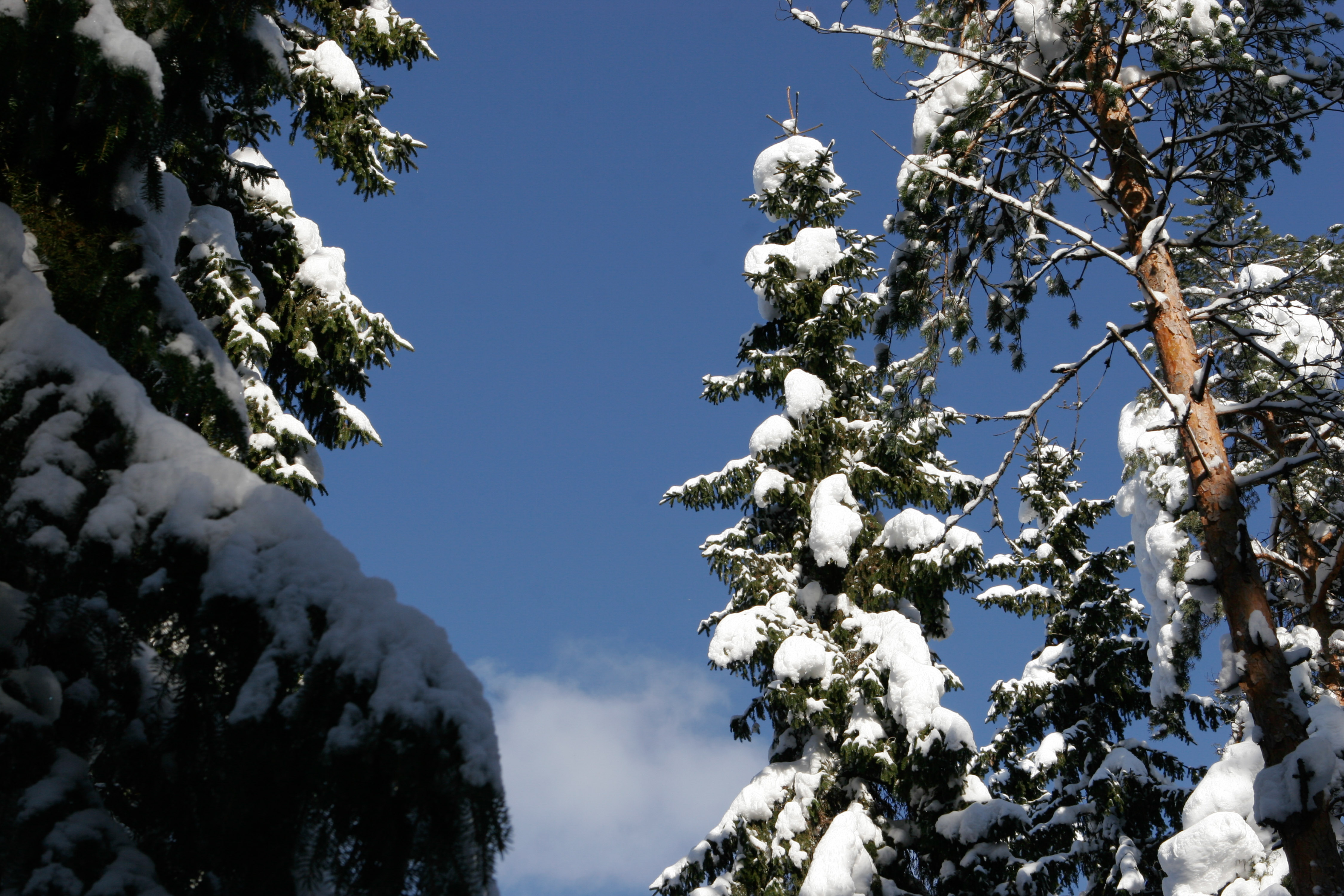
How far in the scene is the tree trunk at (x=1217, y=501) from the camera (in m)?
5.39

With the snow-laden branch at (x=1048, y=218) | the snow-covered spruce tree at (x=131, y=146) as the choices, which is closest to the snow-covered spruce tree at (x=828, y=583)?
the snow-laden branch at (x=1048, y=218)

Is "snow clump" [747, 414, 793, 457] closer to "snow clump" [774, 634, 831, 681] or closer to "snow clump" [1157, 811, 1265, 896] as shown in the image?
"snow clump" [774, 634, 831, 681]

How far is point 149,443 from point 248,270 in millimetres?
5466

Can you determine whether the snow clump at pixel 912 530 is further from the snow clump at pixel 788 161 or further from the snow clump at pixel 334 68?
the snow clump at pixel 334 68

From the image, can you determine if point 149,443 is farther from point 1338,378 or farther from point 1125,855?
point 1125,855

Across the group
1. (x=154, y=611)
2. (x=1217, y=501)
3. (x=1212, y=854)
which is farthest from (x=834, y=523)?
(x=154, y=611)

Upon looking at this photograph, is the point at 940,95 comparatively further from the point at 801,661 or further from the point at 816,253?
the point at 801,661

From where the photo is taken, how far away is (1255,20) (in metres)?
7.43

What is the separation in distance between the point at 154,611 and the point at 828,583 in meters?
10.7

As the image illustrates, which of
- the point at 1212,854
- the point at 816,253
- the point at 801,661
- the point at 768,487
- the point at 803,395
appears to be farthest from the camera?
the point at 816,253

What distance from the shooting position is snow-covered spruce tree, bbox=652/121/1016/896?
1005cm

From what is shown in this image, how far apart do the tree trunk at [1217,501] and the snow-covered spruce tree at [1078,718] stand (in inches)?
251

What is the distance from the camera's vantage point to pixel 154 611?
218 cm

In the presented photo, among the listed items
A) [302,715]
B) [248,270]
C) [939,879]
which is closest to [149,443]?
[302,715]
